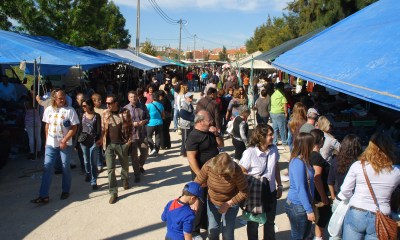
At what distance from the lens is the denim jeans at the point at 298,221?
342 centimetres

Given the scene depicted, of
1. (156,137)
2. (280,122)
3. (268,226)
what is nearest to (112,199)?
(268,226)

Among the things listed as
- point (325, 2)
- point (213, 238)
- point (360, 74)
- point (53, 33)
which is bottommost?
point (213, 238)

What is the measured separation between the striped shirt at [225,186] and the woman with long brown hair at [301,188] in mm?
497

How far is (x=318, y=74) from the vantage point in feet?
14.4

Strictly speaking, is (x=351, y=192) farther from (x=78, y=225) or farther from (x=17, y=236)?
(x=17, y=236)

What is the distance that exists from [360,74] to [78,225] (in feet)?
13.6

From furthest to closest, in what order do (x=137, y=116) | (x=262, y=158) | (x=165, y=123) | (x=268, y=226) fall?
(x=165, y=123) → (x=137, y=116) → (x=268, y=226) → (x=262, y=158)

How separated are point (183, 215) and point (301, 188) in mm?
1200

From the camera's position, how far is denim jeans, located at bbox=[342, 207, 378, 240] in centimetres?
288

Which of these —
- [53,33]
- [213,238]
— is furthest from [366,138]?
[53,33]

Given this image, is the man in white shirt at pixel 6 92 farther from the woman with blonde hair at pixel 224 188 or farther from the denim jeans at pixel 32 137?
the woman with blonde hair at pixel 224 188

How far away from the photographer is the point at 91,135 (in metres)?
6.10

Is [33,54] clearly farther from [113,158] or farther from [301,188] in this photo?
[301,188]

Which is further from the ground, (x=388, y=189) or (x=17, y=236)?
(x=388, y=189)
